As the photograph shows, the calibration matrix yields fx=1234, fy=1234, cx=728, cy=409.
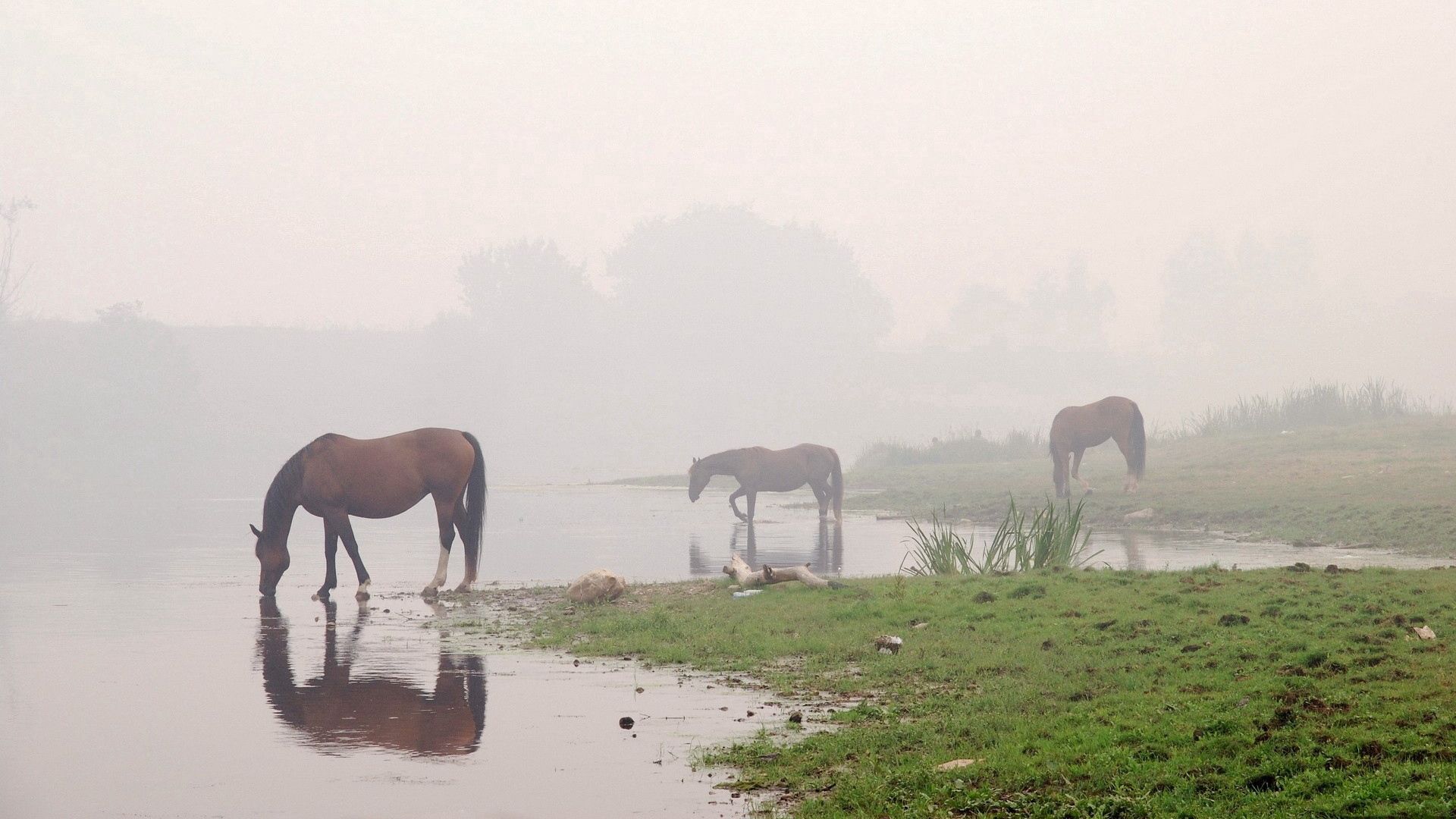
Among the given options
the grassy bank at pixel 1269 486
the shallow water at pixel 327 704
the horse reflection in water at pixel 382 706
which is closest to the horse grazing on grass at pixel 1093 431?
the grassy bank at pixel 1269 486

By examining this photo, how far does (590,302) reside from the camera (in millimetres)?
125812

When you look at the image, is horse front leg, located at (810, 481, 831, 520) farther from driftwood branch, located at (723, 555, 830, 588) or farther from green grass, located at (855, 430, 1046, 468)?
driftwood branch, located at (723, 555, 830, 588)

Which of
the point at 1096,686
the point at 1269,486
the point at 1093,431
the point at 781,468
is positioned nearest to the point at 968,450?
the point at 1093,431

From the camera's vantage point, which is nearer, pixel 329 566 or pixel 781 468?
pixel 329 566

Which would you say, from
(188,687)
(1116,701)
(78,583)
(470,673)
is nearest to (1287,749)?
(1116,701)

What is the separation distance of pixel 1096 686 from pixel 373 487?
42.1ft

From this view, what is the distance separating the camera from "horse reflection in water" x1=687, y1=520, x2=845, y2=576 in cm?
2188

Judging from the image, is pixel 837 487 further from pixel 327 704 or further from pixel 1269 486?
pixel 327 704

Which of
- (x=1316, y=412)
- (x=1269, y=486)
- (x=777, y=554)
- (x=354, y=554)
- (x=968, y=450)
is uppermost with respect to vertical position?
(x=1316, y=412)

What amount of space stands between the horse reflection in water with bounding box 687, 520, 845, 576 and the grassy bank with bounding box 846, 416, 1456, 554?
254 inches

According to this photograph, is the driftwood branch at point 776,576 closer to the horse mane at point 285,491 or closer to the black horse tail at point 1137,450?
the horse mane at point 285,491

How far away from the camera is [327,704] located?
411 inches

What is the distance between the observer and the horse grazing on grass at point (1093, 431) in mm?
32781

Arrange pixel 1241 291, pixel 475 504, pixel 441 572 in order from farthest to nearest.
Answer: pixel 1241 291
pixel 475 504
pixel 441 572
